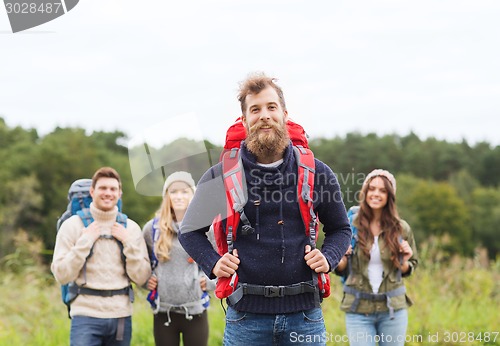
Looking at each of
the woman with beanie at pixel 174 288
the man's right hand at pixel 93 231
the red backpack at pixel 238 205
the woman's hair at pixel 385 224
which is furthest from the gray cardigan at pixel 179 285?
the red backpack at pixel 238 205

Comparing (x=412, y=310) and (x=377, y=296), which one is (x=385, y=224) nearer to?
(x=377, y=296)

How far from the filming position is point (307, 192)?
3359mm

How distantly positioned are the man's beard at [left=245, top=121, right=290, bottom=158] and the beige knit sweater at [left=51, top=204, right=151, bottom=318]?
2409 mm

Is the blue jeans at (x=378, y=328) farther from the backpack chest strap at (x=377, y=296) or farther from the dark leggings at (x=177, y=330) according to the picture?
the dark leggings at (x=177, y=330)

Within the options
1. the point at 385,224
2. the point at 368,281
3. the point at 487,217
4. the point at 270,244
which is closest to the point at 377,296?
the point at 368,281

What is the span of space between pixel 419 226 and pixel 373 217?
61117 mm

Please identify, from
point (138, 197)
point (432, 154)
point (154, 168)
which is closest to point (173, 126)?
point (154, 168)

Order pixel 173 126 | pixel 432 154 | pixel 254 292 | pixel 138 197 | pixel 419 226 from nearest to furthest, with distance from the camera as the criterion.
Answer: pixel 254 292 < pixel 173 126 < pixel 138 197 < pixel 419 226 < pixel 432 154

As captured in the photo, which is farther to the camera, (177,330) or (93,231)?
(177,330)

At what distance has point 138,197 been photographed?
57719 millimetres

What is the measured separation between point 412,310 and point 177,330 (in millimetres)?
3284

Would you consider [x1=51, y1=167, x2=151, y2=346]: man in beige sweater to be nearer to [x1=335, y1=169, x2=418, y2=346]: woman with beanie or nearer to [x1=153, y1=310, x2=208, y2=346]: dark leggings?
[x1=153, y1=310, x2=208, y2=346]: dark leggings

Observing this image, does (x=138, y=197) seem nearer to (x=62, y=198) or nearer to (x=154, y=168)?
(x=62, y=198)

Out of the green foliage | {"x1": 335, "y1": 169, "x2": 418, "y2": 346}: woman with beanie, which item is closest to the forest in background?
the green foliage
